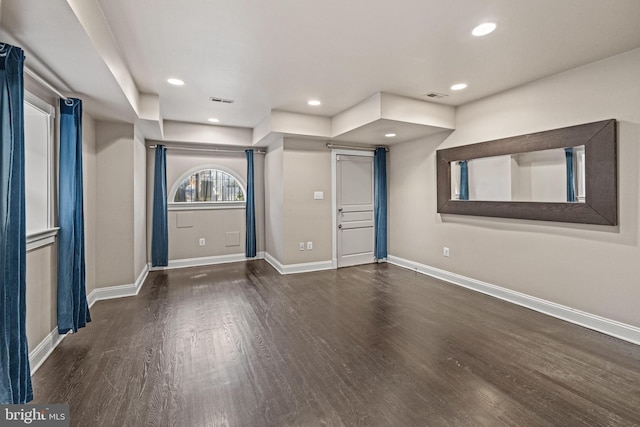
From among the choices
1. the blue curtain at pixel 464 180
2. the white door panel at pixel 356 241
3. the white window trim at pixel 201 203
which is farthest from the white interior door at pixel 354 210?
the white window trim at pixel 201 203

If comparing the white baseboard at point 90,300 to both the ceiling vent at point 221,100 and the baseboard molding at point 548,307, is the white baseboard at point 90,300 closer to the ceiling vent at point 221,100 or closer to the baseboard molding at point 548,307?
the ceiling vent at point 221,100

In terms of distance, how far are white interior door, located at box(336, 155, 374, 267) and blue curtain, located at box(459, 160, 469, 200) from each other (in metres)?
1.79

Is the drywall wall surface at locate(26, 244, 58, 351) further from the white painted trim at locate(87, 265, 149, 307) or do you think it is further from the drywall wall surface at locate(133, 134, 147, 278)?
the drywall wall surface at locate(133, 134, 147, 278)

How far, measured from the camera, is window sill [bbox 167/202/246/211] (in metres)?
5.54

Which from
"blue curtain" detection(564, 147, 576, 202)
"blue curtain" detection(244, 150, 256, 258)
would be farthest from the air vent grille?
"blue curtain" detection(244, 150, 256, 258)

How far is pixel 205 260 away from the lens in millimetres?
5738

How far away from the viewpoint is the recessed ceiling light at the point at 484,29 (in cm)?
228

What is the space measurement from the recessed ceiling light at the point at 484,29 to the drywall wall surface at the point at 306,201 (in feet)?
10.2

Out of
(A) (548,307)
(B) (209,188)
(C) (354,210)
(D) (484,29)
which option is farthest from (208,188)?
(A) (548,307)

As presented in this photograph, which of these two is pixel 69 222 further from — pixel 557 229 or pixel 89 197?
pixel 557 229

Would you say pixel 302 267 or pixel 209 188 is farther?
pixel 209 188

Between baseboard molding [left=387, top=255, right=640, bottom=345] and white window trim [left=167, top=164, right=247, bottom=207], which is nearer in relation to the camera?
baseboard molding [left=387, top=255, right=640, bottom=345]

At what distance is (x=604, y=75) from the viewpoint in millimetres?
2801

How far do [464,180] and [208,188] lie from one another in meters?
4.59
